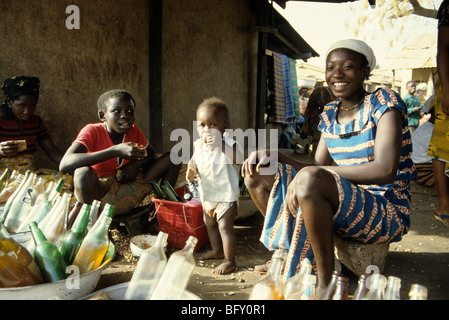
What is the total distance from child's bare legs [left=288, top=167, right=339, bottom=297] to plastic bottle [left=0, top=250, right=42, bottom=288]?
1451 millimetres

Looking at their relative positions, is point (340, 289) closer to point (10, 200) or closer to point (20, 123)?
point (10, 200)

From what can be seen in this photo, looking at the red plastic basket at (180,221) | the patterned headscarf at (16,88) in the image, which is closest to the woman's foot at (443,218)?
the red plastic basket at (180,221)

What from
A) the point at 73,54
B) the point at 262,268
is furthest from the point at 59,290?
the point at 73,54

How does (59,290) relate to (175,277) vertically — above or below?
below

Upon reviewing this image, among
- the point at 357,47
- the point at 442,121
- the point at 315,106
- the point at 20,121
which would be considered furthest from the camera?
the point at 315,106

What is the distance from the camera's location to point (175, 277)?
1469mm

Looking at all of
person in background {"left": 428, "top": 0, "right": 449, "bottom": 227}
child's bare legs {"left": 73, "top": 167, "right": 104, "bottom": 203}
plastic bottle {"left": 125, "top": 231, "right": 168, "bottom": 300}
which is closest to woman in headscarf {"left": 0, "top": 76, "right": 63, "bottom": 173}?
child's bare legs {"left": 73, "top": 167, "right": 104, "bottom": 203}

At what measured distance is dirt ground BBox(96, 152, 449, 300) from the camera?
2.35 metres

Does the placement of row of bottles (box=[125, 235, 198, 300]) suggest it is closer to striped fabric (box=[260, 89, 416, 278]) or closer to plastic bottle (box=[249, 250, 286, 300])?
plastic bottle (box=[249, 250, 286, 300])

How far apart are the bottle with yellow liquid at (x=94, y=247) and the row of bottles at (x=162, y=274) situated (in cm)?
49

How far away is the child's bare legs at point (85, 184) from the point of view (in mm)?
2879

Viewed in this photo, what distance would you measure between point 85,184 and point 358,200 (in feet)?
6.84
